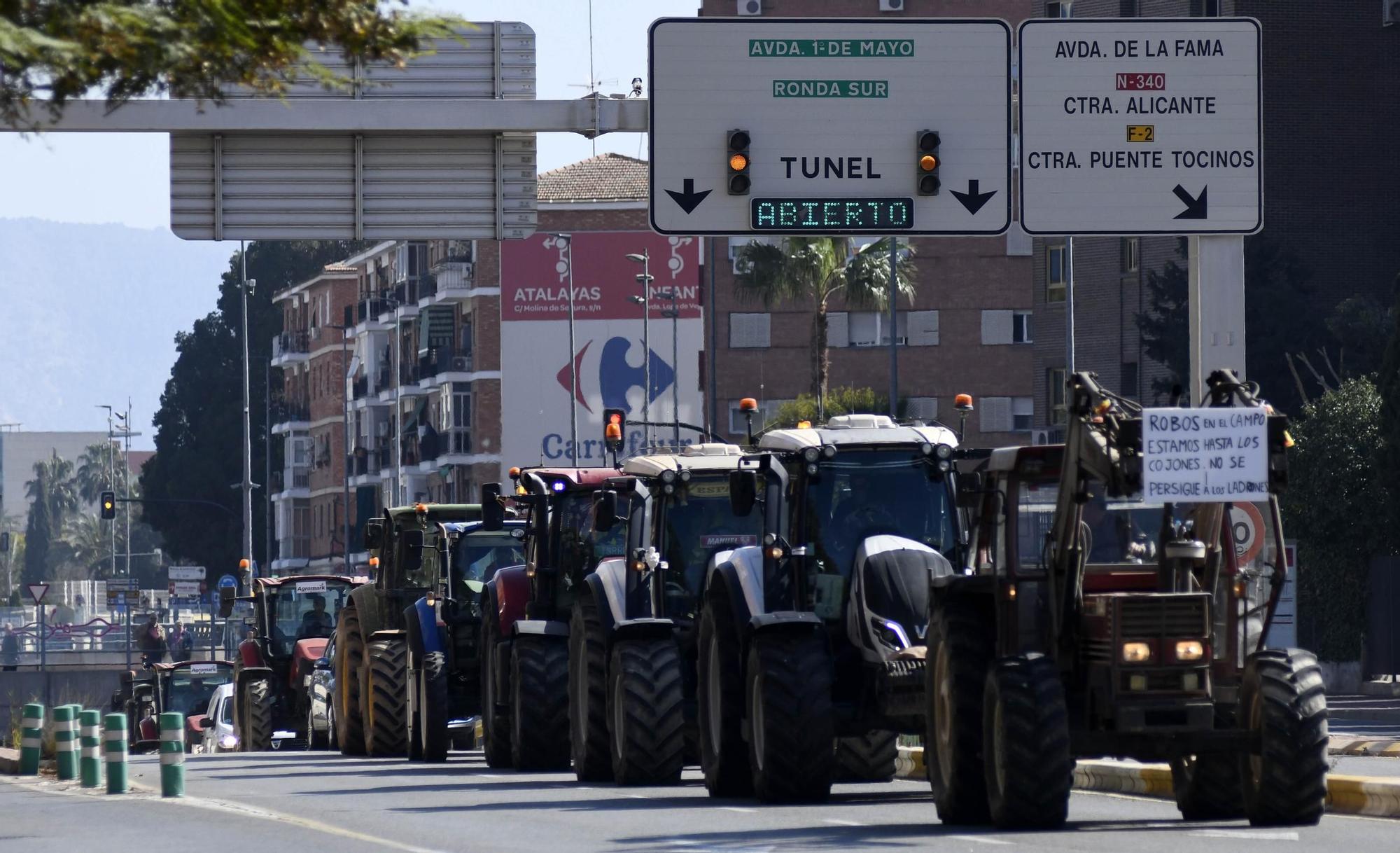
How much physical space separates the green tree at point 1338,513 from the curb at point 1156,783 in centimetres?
2864

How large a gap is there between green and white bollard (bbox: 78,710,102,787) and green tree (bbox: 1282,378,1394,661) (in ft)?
101

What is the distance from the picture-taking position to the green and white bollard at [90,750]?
23.2 metres

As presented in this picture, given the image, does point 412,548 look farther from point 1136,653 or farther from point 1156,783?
point 1136,653

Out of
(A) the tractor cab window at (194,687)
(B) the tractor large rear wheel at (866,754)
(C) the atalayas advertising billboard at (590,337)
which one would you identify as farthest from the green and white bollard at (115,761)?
(C) the atalayas advertising billboard at (590,337)

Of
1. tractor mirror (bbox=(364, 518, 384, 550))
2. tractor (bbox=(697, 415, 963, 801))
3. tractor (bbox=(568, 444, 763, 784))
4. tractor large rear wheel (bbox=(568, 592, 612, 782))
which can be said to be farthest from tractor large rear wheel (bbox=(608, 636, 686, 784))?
tractor mirror (bbox=(364, 518, 384, 550))

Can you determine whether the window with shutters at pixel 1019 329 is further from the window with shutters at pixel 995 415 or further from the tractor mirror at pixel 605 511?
the tractor mirror at pixel 605 511

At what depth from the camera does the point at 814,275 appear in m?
68.3

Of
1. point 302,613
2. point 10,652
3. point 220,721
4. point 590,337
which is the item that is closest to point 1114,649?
point 302,613

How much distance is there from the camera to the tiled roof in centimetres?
9544

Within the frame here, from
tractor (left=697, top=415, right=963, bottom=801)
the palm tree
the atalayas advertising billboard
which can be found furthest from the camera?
the atalayas advertising billboard

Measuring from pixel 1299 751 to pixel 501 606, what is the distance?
12100 mm

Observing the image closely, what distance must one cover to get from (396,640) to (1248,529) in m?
13.7

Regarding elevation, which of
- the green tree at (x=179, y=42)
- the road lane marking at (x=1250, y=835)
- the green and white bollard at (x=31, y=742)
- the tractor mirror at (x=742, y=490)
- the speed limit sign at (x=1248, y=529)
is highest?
the green tree at (x=179, y=42)

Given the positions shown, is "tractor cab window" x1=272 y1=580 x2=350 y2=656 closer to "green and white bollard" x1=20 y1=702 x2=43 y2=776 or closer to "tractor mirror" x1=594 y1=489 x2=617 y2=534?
"green and white bollard" x1=20 y1=702 x2=43 y2=776
